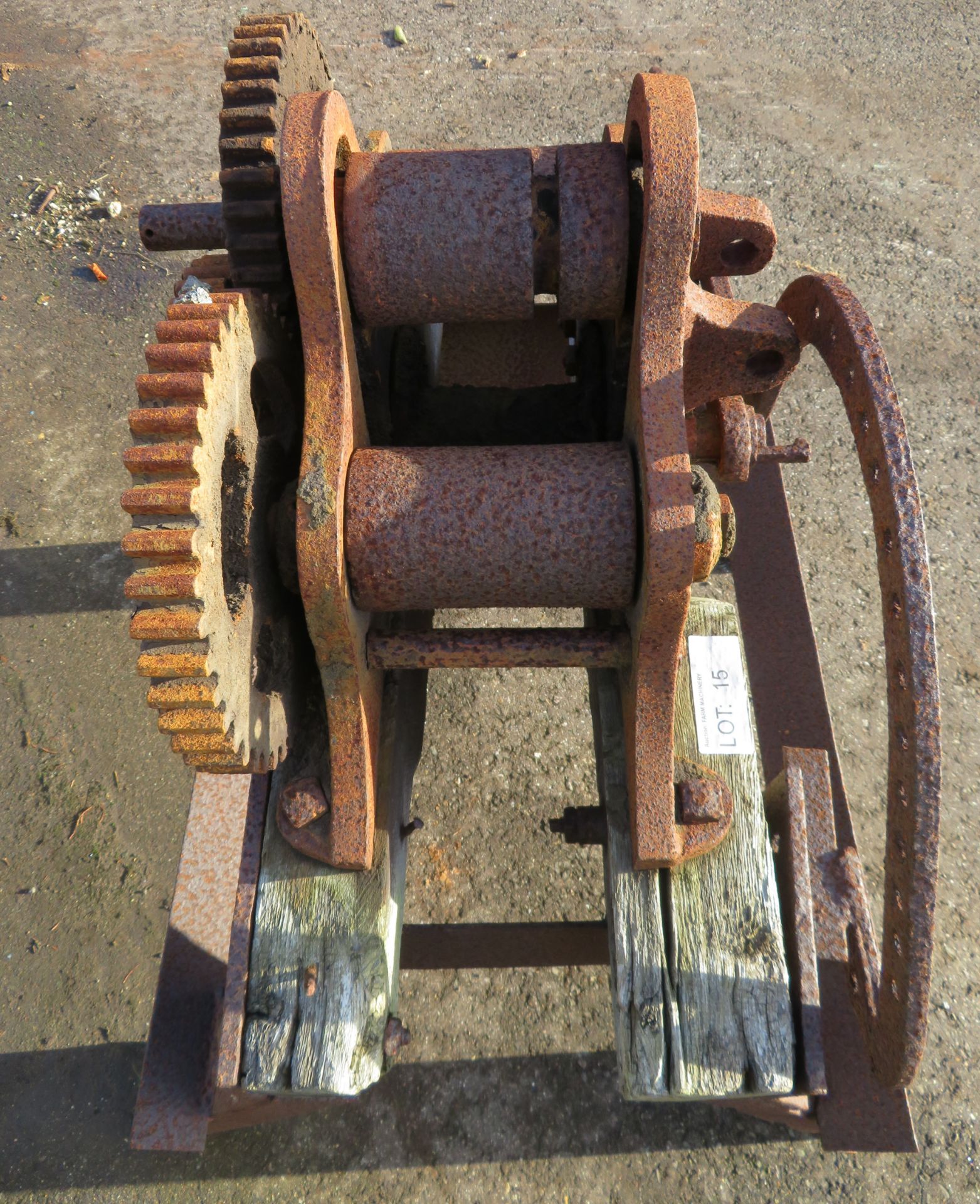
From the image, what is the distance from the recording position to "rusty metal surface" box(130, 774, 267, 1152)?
2.03 m

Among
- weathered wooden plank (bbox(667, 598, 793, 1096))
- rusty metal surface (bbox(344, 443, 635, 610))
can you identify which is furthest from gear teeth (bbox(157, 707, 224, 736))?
weathered wooden plank (bbox(667, 598, 793, 1096))

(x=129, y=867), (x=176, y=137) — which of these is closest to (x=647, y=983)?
(x=129, y=867)

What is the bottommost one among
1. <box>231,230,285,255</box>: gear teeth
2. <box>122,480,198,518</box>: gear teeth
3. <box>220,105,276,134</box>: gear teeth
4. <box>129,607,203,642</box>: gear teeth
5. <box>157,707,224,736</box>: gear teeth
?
<box>157,707,224,736</box>: gear teeth

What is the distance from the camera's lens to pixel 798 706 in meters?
2.46

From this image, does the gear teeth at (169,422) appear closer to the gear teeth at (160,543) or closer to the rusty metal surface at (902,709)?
the gear teeth at (160,543)

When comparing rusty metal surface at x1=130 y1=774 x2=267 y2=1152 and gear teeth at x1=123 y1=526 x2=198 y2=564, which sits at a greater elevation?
gear teeth at x1=123 y1=526 x2=198 y2=564

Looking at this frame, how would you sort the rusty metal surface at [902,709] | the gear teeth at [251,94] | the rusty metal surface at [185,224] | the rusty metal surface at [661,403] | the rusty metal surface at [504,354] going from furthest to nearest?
the rusty metal surface at [504,354]
the rusty metal surface at [185,224]
the gear teeth at [251,94]
the rusty metal surface at [661,403]
the rusty metal surface at [902,709]

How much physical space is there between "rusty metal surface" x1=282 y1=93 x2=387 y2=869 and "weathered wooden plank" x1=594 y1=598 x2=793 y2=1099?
602 mm

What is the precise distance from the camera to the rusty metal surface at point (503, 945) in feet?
7.64

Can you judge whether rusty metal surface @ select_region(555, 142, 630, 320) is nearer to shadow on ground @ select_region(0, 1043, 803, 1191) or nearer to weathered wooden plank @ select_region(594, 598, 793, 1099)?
weathered wooden plank @ select_region(594, 598, 793, 1099)

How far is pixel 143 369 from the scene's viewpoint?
447 centimetres

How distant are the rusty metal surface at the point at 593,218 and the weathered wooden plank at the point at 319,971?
47.5 inches

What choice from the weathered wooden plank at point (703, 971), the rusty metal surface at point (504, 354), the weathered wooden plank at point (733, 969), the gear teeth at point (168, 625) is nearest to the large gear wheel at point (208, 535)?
the gear teeth at point (168, 625)

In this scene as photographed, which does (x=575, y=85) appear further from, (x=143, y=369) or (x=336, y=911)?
(x=336, y=911)
